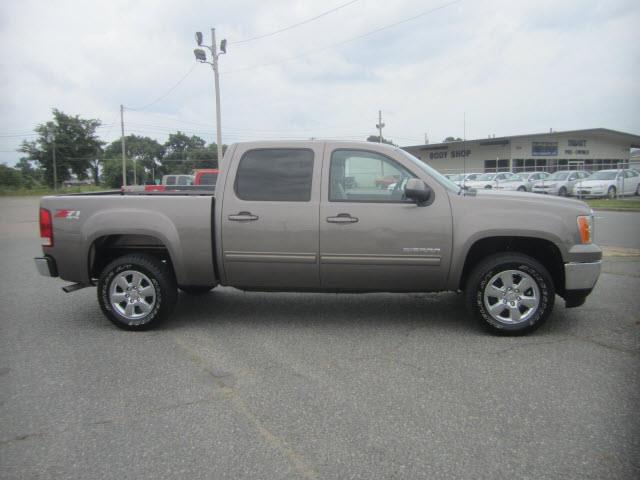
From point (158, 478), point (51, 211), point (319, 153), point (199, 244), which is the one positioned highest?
point (319, 153)

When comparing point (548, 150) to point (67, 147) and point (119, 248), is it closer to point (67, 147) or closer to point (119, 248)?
point (119, 248)

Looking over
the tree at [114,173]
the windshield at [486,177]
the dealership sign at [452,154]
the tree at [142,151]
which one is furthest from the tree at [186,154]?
the windshield at [486,177]

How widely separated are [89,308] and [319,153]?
3.40 meters

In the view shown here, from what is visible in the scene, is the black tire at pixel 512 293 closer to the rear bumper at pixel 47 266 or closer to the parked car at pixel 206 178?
the rear bumper at pixel 47 266

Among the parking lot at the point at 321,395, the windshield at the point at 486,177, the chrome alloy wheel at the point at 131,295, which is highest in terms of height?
the windshield at the point at 486,177

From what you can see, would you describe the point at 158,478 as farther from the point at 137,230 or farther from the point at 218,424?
the point at 137,230

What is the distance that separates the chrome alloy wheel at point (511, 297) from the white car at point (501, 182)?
80.6ft

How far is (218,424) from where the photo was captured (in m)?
3.05

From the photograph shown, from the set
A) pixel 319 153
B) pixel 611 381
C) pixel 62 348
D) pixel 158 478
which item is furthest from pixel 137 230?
pixel 611 381

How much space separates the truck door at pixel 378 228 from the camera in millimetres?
4609

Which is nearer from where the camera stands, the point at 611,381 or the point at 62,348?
the point at 611,381

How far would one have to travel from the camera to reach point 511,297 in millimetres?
Answer: 4598

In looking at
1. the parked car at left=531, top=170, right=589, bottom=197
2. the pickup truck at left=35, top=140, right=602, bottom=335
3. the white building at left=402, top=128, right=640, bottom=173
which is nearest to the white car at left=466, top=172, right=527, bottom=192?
the parked car at left=531, top=170, right=589, bottom=197

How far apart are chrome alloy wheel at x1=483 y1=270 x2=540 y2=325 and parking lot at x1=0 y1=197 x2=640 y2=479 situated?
229mm
